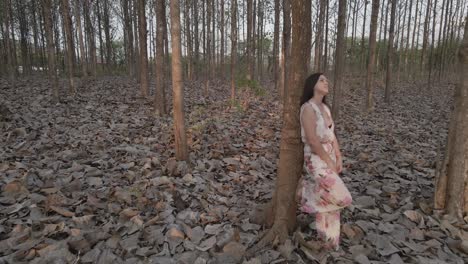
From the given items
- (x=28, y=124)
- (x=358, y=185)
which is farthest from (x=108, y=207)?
(x=28, y=124)

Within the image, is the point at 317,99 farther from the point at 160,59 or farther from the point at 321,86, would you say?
the point at 160,59

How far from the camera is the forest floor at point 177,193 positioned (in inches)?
110

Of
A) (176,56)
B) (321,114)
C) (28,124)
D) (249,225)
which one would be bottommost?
(249,225)

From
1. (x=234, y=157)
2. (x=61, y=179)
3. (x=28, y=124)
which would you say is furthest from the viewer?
(x=28, y=124)

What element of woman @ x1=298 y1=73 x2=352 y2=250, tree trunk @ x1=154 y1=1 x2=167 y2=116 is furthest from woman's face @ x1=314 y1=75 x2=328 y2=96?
tree trunk @ x1=154 y1=1 x2=167 y2=116

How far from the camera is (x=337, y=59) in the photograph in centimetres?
918

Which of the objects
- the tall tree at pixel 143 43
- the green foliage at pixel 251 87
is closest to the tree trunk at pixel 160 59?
the tall tree at pixel 143 43

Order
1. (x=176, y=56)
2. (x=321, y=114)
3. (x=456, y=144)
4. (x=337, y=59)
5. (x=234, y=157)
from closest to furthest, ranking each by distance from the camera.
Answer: (x=321, y=114), (x=456, y=144), (x=176, y=56), (x=234, y=157), (x=337, y=59)

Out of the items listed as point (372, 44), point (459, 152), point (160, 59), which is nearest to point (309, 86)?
point (459, 152)

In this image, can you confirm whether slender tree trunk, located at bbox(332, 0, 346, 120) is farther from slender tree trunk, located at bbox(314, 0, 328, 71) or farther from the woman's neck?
the woman's neck

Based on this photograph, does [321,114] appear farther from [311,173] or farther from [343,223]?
[343,223]

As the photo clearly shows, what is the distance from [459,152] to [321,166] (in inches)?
66.0

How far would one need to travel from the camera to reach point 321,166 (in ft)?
9.09

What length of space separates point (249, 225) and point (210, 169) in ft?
5.69
